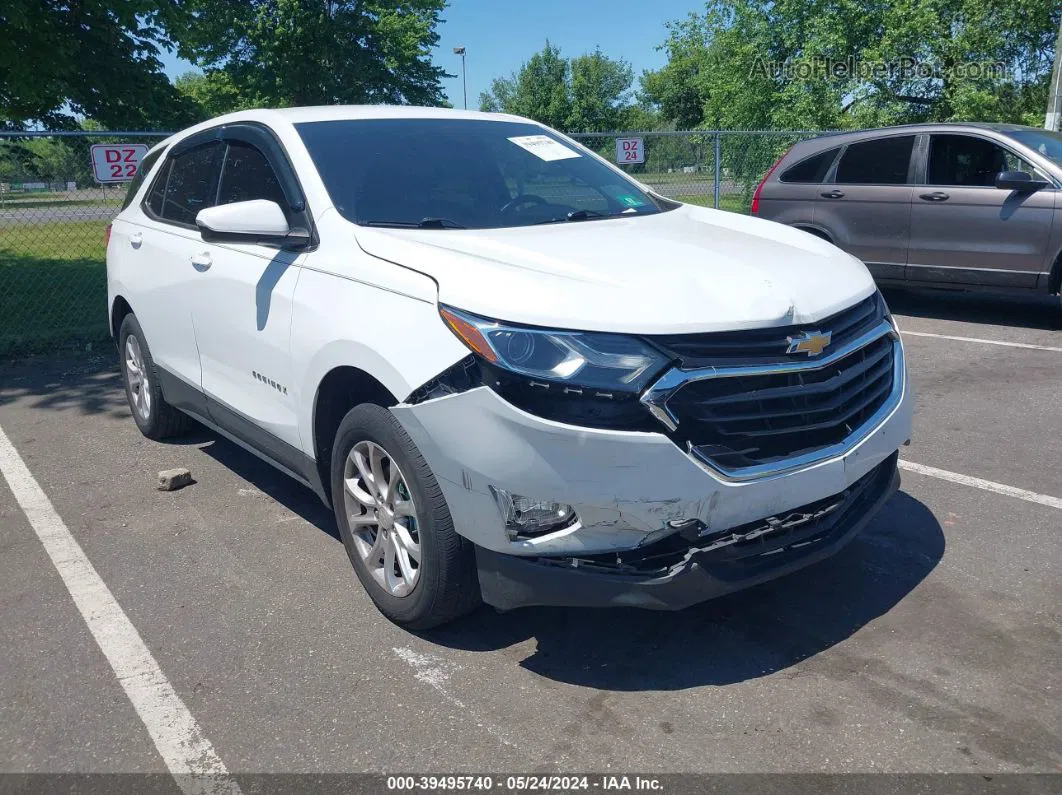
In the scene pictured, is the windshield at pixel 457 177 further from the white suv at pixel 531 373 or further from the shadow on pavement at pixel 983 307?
the shadow on pavement at pixel 983 307

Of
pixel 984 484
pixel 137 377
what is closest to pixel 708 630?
pixel 984 484

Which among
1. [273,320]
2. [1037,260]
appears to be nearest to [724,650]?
[273,320]

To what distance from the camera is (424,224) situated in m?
3.78

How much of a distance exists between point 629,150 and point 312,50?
2113cm

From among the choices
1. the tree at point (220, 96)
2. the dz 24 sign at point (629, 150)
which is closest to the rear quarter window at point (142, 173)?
the dz 24 sign at point (629, 150)

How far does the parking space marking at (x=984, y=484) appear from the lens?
450cm

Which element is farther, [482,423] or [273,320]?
[273,320]

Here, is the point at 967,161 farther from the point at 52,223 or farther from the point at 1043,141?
the point at 52,223

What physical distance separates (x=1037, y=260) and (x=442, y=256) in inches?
273

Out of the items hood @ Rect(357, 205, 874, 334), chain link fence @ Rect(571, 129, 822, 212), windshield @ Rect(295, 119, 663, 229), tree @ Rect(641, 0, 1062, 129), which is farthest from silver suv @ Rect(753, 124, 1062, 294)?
tree @ Rect(641, 0, 1062, 129)

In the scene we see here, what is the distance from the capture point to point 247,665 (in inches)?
130

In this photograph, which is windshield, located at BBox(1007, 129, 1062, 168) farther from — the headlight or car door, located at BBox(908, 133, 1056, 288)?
the headlight

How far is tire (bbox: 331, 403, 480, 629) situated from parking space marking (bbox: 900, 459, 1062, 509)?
2.81 m

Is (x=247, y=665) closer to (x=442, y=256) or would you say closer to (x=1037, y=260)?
(x=442, y=256)
